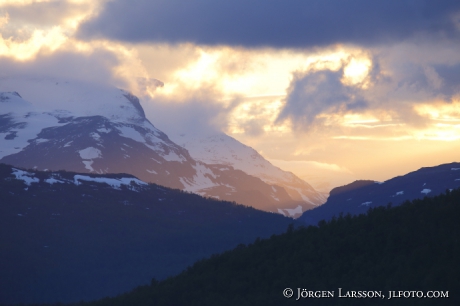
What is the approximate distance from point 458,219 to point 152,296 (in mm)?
46192

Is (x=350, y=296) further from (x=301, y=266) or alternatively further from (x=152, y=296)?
(x=152, y=296)

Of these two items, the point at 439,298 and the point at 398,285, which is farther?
the point at 398,285

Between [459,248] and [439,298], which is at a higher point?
[459,248]

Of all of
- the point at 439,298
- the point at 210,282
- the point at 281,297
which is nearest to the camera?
the point at 439,298

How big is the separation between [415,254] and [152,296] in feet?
133

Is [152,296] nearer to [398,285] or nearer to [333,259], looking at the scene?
[333,259]

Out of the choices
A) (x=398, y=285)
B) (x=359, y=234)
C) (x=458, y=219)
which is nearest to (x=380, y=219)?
(x=359, y=234)

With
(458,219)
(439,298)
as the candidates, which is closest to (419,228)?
(458,219)

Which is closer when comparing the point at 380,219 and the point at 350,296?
the point at 350,296

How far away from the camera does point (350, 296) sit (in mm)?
91125

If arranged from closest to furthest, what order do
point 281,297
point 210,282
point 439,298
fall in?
point 439,298, point 281,297, point 210,282

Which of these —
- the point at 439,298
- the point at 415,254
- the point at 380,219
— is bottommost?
the point at 439,298

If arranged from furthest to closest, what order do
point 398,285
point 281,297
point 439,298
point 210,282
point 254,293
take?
1. point 210,282
2. point 254,293
3. point 281,297
4. point 398,285
5. point 439,298

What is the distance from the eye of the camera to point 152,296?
11269 centimetres
